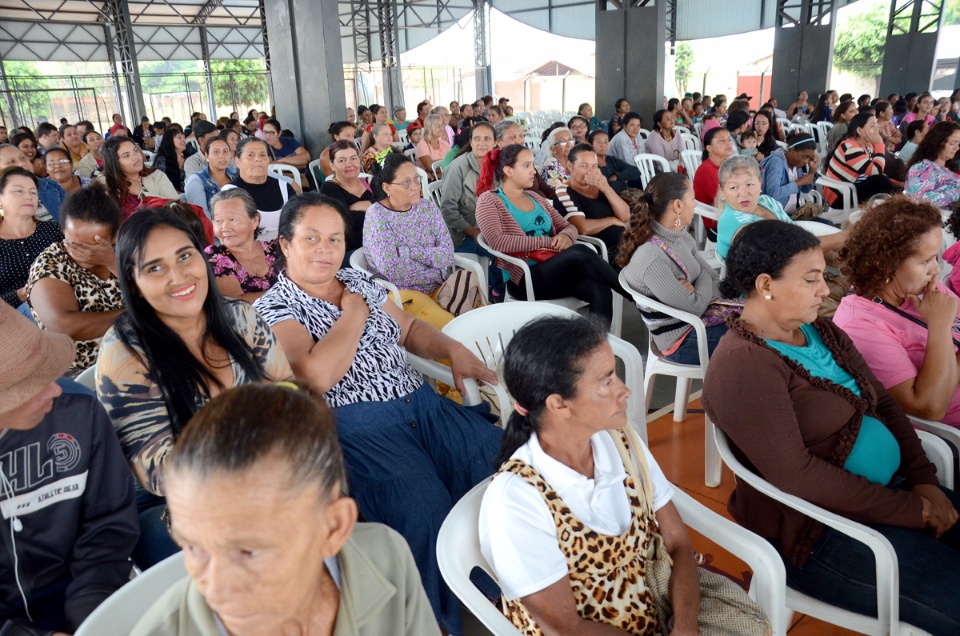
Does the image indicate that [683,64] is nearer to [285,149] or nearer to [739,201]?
[285,149]

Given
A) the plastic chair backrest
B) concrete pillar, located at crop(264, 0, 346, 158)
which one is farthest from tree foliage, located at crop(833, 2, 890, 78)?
the plastic chair backrest

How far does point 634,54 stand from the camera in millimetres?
9766

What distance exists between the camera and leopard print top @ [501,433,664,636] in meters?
1.25

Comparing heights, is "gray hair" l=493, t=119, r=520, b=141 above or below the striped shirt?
above

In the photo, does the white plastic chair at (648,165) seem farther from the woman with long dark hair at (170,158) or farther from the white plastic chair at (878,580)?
the white plastic chair at (878,580)

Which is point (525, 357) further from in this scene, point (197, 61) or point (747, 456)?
point (197, 61)

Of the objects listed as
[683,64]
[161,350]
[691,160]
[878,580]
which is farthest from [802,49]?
[161,350]

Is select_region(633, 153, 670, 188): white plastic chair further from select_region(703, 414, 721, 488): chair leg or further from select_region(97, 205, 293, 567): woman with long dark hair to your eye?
select_region(97, 205, 293, 567): woman with long dark hair

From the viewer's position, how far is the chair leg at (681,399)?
9.13 feet

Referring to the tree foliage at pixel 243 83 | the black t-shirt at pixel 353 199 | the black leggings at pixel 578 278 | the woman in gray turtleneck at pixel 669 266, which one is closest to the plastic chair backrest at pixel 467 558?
the woman in gray turtleneck at pixel 669 266

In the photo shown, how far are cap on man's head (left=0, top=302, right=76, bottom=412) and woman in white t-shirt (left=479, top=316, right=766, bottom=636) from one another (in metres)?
0.84

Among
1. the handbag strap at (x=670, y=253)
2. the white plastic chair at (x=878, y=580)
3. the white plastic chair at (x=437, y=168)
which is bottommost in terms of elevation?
the white plastic chair at (x=878, y=580)

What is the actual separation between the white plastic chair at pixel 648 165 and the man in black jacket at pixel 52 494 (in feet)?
19.5

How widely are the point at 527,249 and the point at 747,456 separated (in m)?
2.22
